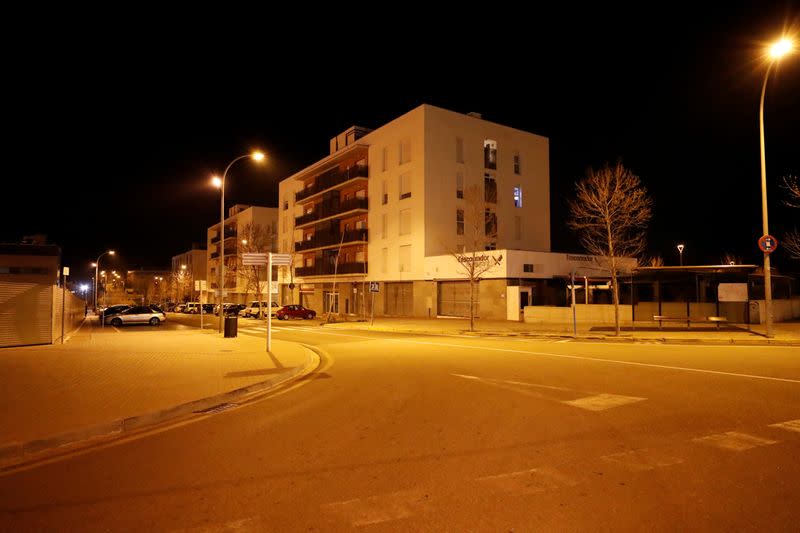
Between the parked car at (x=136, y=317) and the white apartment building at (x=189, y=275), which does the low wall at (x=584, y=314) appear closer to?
the parked car at (x=136, y=317)

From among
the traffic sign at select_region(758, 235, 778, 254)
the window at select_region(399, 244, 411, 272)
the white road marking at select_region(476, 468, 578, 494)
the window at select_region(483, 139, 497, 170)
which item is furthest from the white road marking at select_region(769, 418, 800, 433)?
the window at select_region(483, 139, 497, 170)

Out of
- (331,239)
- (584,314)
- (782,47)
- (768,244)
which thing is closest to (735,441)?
(782,47)

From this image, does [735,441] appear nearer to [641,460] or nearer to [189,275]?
[641,460]

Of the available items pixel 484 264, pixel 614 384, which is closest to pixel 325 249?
pixel 484 264

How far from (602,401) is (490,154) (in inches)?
1479

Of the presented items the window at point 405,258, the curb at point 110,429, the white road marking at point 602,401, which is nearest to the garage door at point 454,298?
the window at point 405,258

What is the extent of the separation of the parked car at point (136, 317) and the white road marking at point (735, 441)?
36933 mm

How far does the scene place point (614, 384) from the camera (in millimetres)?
10539

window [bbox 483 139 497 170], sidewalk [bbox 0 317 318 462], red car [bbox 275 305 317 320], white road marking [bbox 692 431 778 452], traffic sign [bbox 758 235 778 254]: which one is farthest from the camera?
window [bbox 483 139 497 170]

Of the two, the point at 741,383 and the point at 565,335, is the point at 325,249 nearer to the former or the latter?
the point at 565,335

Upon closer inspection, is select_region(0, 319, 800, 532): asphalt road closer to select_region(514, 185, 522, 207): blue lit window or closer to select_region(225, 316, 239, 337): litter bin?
select_region(225, 316, 239, 337): litter bin

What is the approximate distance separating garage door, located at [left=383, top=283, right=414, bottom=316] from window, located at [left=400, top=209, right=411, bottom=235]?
14.4 feet

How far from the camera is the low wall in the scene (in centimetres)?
3038

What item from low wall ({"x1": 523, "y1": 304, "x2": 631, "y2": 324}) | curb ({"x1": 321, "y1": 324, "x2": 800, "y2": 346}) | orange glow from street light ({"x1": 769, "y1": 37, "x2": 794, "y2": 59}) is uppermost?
orange glow from street light ({"x1": 769, "y1": 37, "x2": 794, "y2": 59})
